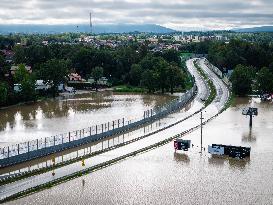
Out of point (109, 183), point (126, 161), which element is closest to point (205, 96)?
point (126, 161)

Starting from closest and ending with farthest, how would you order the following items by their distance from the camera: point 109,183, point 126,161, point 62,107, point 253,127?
1. point 109,183
2. point 126,161
3. point 253,127
4. point 62,107

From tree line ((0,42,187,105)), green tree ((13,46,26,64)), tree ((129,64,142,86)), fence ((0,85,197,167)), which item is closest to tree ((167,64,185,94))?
tree line ((0,42,187,105))

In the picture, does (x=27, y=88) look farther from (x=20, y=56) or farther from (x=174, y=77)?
(x=20, y=56)

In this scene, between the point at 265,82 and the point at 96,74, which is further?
the point at 96,74

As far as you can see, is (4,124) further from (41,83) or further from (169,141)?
(41,83)

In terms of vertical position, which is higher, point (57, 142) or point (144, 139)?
point (57, 142)

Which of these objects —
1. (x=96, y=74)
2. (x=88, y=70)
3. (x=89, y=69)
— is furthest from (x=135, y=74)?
(x=88, y=70)
